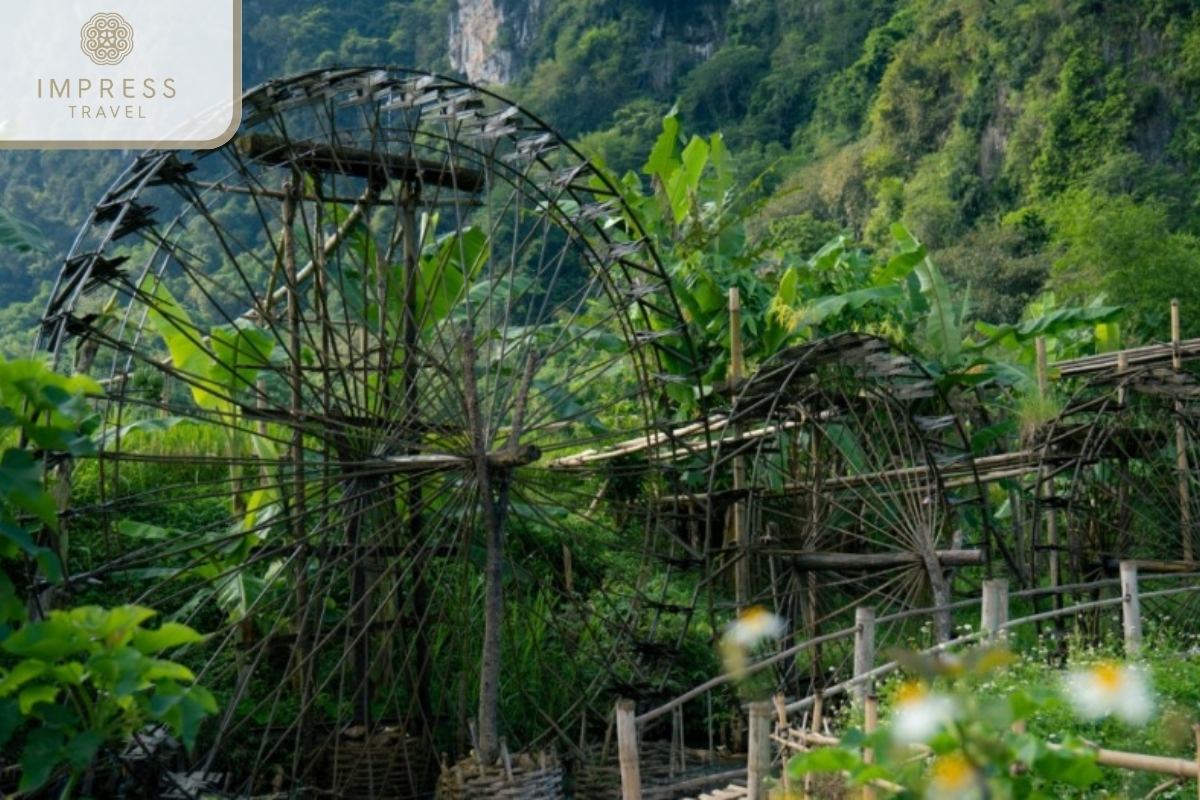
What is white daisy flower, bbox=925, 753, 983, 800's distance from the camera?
3.26m

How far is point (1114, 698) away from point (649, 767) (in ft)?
13.5

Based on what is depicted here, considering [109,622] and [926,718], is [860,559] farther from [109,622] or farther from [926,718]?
[926,718]

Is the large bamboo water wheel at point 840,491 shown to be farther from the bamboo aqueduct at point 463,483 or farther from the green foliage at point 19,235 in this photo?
the green foliage at point 19,235

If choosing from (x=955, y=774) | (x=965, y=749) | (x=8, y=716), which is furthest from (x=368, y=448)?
(x=965, y=749)

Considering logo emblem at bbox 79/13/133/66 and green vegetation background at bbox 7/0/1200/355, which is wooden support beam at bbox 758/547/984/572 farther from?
green vegetation background at bbox 7/0/1200/355

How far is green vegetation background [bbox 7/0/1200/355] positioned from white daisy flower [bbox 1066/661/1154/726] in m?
12.9

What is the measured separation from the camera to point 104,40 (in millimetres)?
10047

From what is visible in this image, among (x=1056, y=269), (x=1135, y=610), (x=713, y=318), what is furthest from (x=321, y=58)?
(x=1135, y=610)

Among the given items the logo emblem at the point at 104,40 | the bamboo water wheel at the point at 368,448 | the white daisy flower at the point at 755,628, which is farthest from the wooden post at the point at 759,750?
the logo emblem at the point at 104,40

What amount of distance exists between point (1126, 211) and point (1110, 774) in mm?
17732

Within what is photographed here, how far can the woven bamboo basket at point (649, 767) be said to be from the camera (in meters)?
10.2

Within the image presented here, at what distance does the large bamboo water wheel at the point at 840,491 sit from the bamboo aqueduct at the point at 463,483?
1.5 inches

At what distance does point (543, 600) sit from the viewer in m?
12.0

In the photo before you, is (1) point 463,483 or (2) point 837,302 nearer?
(1) point 463,483
